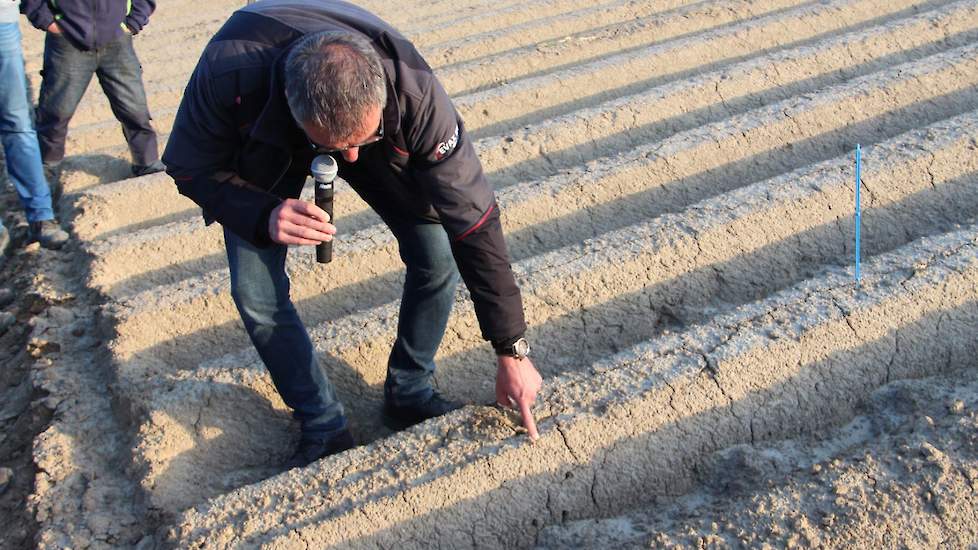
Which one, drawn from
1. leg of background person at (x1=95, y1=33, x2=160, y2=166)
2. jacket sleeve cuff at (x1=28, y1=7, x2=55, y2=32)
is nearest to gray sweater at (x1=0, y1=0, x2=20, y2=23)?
jacket sleeve cuff at (x1=28, y1=7, x2=55, y2=32)

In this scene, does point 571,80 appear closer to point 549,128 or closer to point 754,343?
point 549,128

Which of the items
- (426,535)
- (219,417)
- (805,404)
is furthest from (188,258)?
(805,404)

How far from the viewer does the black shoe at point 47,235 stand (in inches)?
153

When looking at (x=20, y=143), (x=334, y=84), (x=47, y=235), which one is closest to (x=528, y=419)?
(x=334, y=84)

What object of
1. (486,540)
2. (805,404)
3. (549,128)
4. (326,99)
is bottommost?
(486,540)

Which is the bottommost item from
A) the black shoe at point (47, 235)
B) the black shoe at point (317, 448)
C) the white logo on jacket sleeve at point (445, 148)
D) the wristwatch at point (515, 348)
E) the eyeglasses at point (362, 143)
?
the black shoe at point (317, 448)

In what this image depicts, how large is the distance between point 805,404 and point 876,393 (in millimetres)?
207

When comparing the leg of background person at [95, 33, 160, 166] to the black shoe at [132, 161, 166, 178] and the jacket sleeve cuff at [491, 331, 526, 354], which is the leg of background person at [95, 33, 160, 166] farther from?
the jacket sleeve cuff at [491, 331, 526, 354]

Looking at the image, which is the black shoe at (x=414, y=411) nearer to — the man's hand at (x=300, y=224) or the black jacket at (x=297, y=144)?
the black jacket at (x=297, y=144)

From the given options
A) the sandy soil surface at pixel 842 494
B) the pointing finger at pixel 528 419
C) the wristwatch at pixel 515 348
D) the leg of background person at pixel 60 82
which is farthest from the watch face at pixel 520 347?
the leg of background person at pixel 60 82

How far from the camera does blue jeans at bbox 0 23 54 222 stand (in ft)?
12.2

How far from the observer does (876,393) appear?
272 centimetres

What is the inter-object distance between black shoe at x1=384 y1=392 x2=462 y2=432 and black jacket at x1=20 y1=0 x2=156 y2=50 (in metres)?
2.31

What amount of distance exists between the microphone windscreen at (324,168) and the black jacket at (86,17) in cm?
252
